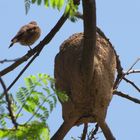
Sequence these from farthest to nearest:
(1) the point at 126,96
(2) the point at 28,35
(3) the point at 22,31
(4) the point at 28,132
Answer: (2) the point at 28,35 < (3) the point at 22,31 < (1) the point at 126,96 < (4) the point at 28,132

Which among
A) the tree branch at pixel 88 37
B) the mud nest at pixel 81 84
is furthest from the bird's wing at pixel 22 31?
the tree branch at pixel 88 37

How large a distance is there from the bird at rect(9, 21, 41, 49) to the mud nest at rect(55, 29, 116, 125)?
245 cm

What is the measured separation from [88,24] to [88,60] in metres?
0.55

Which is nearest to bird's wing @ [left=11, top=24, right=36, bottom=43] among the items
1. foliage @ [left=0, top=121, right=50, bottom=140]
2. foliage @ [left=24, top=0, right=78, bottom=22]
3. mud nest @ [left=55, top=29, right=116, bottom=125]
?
mud nest @ [left=55, top=29, right=116, bottom=125]

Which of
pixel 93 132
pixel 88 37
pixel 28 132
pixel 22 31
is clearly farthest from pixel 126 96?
pixel 28 132

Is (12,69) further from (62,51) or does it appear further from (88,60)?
(62,51)

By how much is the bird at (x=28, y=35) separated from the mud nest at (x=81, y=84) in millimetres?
2450

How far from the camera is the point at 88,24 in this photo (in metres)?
3.86

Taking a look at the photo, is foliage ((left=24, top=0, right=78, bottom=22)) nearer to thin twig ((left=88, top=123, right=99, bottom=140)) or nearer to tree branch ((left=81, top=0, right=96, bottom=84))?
tree branch ((left=81, top=0, right=96, bottom=84))

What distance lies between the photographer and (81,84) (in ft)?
16.0

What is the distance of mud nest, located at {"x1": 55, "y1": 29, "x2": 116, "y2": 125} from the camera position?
16.3 feet

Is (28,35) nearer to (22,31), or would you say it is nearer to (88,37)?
(22,31)

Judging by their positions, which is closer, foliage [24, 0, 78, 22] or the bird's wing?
foliage [24, 0, 78, 22]

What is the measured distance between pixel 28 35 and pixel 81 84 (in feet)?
12.1
